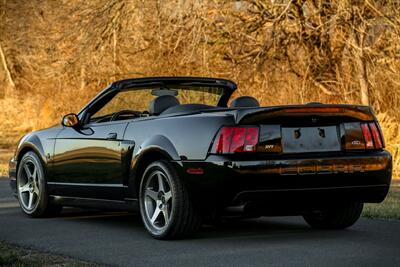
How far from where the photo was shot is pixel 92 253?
755 centimetres

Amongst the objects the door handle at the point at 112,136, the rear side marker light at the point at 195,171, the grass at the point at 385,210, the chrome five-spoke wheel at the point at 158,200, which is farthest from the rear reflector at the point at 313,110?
the grass at the point at 385,210

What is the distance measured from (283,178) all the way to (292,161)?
0.50 feet

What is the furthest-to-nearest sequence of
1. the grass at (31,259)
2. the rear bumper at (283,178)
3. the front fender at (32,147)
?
the front fender at (32,147)
the rear bumper at (283,178)
the grass at (31,259)

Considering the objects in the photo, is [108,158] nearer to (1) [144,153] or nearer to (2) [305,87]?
(1) [144,153]

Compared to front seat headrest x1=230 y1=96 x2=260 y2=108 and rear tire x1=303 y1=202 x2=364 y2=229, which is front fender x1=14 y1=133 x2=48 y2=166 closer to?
front seat headrest x1=230 y1=96 x2=260 y2=108

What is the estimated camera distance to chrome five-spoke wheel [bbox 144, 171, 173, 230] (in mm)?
8185

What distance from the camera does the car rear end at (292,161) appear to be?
7684 mm

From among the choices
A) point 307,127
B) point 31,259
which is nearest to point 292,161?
point 307,127

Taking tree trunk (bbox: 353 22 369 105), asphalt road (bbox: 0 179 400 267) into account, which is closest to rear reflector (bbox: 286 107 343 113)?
asphalt road (bbox: 0 179 400 267)

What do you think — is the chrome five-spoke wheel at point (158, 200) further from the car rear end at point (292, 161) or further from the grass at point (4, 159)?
the grass at point (4, 159)

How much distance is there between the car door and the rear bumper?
4.02ft

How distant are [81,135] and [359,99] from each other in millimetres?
9985

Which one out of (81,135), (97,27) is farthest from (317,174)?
(97,27)

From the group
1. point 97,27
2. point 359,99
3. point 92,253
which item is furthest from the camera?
point 97,27
